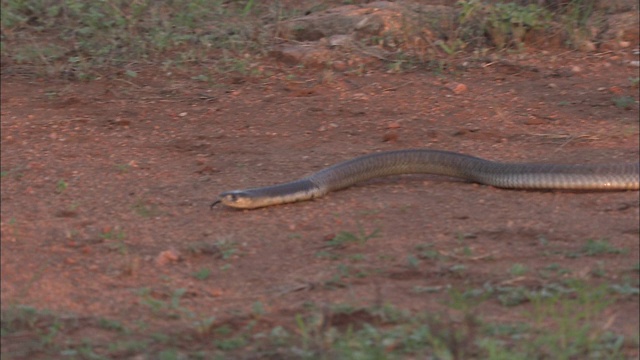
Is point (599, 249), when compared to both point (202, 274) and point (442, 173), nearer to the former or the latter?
point (442, 173)

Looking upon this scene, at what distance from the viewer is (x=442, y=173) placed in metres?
6.04

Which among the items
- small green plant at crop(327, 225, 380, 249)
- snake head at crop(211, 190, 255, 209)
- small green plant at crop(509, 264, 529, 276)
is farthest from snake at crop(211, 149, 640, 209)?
small green plant at crop(509, 264, 529, 276)

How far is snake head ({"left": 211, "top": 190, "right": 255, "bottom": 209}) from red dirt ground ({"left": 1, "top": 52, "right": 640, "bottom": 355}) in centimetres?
7

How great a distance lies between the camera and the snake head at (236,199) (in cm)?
552

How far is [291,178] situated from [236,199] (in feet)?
2.12

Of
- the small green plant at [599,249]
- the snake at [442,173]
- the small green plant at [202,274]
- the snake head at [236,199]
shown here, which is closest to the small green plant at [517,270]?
the small green plant at [599,249]

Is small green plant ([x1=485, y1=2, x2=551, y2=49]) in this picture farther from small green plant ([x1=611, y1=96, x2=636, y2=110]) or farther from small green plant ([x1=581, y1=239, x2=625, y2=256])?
small green plant ([x1=581, y1=239, x2=625, y2=256])

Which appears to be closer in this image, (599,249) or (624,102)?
(599,249)

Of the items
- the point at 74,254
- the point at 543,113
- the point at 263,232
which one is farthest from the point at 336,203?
the point at 543,113

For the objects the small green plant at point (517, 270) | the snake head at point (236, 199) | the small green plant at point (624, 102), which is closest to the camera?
the small green plant at point (517, 270)

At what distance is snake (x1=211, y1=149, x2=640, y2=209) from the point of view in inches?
221

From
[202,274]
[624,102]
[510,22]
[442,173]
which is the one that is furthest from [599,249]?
[510,22]

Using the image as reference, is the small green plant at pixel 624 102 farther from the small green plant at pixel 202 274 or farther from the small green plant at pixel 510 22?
the small green plant at pixel 202 274

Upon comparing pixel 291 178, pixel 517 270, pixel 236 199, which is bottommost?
pixel 291 178
